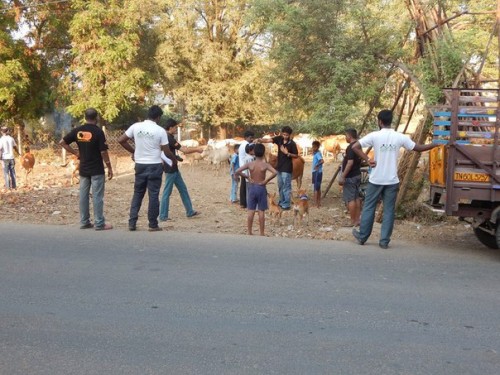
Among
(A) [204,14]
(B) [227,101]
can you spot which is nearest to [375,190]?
(B) [227,101]

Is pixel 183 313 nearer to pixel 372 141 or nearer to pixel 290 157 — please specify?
pixel 372 141

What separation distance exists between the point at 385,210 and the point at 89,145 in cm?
446

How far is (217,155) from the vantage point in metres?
20.5

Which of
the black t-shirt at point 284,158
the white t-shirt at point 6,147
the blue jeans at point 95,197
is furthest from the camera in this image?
the white t-shirt at point 6,147

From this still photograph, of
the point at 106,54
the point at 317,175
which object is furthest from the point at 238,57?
the point at 317,175

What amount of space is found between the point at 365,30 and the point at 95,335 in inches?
327

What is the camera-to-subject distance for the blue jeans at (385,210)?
730cm

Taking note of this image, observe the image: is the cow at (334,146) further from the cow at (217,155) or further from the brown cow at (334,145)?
the cow at (217,155)

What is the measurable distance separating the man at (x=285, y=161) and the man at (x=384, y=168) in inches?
146

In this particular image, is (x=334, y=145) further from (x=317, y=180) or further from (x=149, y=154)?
(x=149, y=154)

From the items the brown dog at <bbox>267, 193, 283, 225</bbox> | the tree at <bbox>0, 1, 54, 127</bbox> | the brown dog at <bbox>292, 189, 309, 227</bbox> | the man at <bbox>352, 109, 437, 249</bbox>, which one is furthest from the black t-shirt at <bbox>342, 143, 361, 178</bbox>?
the tree at <bbox>0, 1, 54, 127</bbox>

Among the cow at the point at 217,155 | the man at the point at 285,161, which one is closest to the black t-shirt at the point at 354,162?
the man at the point at 285,161

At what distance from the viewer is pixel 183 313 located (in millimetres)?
4668

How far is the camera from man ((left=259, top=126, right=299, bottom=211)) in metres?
11.1
